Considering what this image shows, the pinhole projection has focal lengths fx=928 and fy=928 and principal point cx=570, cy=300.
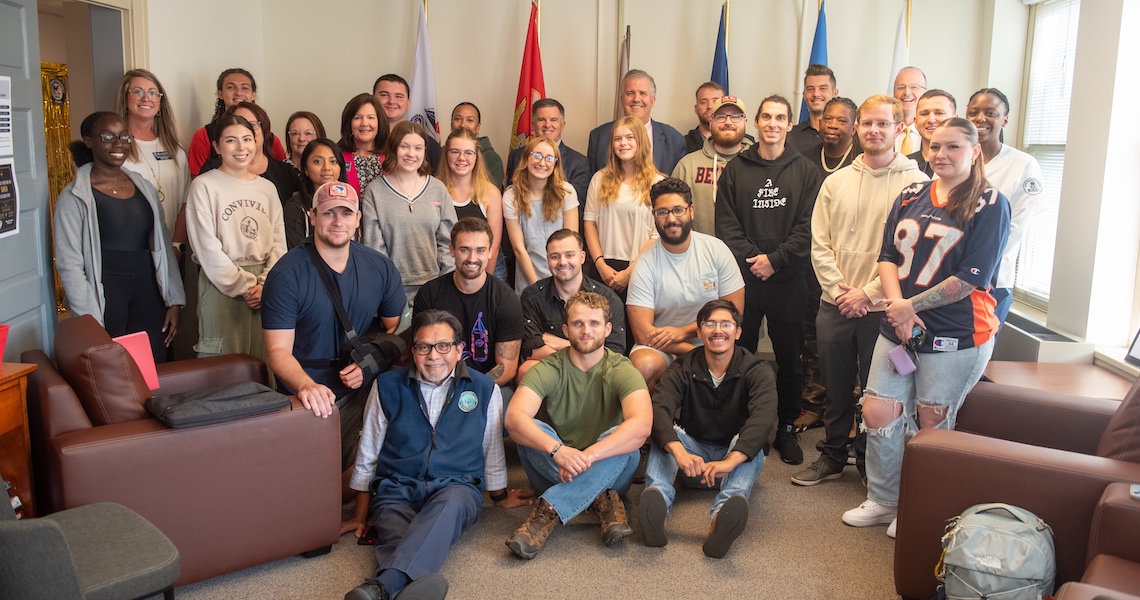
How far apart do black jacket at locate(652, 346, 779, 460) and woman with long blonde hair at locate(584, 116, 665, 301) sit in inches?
33.4

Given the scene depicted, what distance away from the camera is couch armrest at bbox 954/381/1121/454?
2938mm

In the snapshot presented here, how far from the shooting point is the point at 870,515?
3396 mm

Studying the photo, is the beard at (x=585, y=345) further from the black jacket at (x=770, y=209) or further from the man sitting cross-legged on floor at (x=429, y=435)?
the black jacket at (x=770, y=209)

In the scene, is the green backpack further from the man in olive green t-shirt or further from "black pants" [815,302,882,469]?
"black pants" [815,302,882,469]

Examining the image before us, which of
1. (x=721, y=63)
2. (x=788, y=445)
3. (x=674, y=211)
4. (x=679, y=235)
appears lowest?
(x=788, y=445)

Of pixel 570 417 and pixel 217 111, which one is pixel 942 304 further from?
pixel 217 111

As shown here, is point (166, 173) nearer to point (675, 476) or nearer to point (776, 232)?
point (675, 476)

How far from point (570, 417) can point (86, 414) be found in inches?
64.4

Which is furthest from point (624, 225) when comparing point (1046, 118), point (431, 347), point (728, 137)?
point (1046, 118)

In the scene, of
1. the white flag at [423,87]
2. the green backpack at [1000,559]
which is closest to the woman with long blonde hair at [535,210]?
the white flag at [423,87]

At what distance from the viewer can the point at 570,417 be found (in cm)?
353

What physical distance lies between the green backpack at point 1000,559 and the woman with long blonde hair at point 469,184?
2545mm

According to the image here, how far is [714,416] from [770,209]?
1128mm

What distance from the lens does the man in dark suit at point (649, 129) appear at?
5.01 metres
